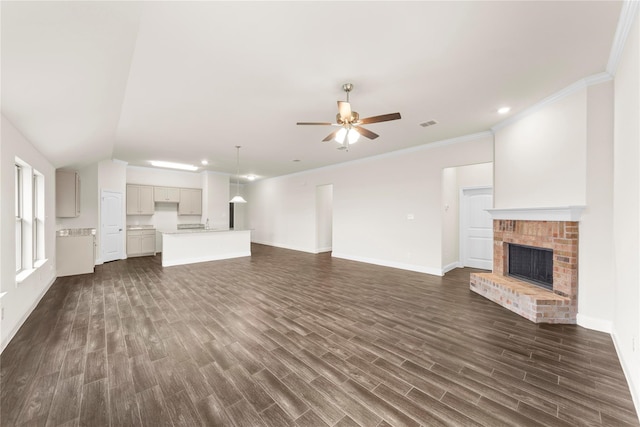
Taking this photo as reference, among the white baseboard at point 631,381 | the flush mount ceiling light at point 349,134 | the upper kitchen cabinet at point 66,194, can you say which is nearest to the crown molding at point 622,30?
the flush mount ceiling light at point 349,134

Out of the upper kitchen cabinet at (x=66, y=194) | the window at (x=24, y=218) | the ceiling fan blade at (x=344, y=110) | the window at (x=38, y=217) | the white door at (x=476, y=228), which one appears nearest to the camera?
the ceiling fan blade at (x=344, y=110)

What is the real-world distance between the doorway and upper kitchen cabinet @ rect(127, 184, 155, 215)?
5.29m

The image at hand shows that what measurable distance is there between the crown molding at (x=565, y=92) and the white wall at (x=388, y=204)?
76cm

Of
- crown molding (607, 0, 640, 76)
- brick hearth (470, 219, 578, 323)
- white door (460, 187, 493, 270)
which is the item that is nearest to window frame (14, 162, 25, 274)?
crown molding (607, 0, 640, 76)

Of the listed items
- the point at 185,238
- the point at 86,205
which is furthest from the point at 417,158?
the point at 86,205

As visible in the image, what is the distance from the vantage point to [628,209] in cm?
200

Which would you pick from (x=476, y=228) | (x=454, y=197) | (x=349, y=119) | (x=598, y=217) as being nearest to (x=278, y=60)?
(x=349, y=119)

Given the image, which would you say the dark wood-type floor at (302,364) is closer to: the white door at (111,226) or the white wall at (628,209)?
the white wall at (628,209)

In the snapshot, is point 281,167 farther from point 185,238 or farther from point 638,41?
point 638,41

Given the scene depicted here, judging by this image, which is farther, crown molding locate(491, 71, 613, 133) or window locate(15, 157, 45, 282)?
window locate(15, 157, 45, 282)

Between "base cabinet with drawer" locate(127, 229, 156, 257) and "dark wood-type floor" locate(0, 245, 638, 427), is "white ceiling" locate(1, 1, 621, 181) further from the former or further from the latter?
"base cabinet with drawer" locate(127, 229, 156, 257)

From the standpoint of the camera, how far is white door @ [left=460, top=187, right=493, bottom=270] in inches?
220

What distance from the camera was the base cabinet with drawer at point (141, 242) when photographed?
7078mm

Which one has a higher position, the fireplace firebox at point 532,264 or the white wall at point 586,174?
the white wall at point 586,174
